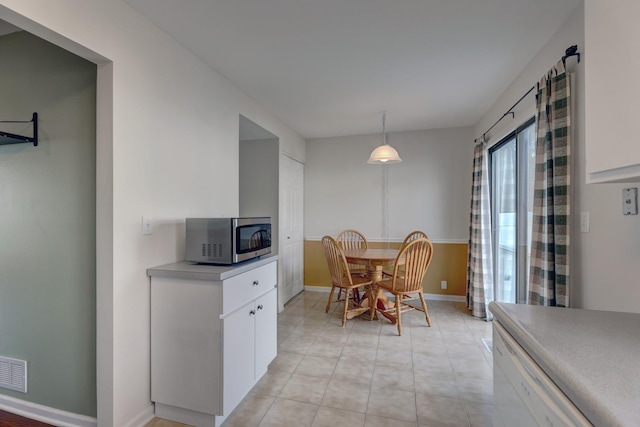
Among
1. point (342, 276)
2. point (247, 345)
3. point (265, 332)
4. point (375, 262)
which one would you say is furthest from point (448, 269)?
point (247, 345)

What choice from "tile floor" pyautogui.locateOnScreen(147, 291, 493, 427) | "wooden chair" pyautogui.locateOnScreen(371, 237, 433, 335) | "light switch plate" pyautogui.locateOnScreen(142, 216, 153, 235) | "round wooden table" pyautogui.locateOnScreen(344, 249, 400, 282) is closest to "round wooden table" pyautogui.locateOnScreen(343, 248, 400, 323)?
"round wooden table" pyautogui.locateOnScreen(344, 249, 400, 282)

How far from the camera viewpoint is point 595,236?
149 cm

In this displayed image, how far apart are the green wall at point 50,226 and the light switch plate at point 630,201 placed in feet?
8.94

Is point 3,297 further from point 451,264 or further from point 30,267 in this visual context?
point 451,264

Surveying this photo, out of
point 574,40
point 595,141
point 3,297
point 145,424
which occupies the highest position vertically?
point 574,40

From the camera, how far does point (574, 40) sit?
5.57 ft

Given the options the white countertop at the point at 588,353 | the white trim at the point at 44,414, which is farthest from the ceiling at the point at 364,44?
the white trim at the point at 44,414

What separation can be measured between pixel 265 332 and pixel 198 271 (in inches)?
32.0

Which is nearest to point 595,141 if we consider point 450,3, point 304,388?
point 450,3

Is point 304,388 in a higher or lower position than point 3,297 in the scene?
lower

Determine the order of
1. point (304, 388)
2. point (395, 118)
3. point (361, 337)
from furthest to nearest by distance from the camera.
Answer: point (395, 118) < point (361, 337) < point (304, 388)

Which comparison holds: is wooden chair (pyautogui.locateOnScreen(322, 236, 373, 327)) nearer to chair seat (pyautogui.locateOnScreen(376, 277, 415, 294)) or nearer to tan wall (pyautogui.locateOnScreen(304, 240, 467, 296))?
chair seat (pyautogui.locateOnScreen(376, 277, 415, 294))

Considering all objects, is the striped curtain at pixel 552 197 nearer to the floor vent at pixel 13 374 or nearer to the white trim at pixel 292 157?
the white trim at pixel 292 157

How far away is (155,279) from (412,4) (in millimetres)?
2266
